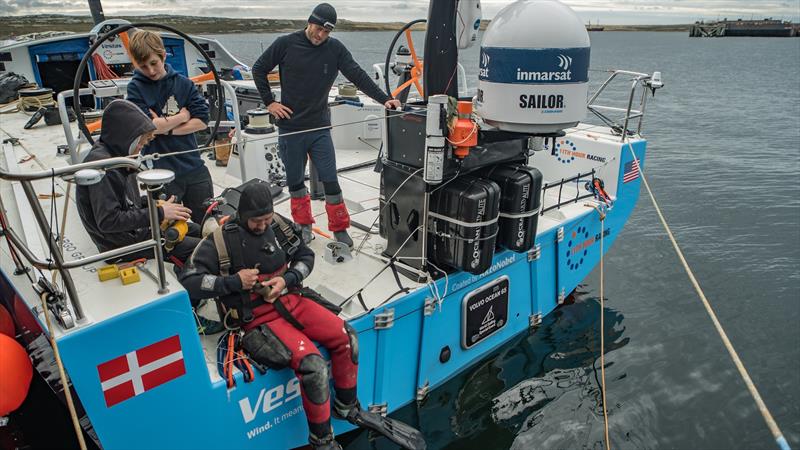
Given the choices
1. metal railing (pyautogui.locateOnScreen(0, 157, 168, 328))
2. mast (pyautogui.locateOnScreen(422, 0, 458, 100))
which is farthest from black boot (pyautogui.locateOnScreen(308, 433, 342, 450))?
mast (pyautogui.locateOnScreen(422, 0, 458, 100))

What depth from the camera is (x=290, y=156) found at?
4.60 m

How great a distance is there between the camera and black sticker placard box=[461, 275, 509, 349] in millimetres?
4473

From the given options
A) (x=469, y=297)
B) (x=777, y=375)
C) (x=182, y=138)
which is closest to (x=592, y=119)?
(x=777, y=375)

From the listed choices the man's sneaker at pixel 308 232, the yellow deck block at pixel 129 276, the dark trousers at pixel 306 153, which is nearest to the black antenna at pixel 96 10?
the dark trousers at pixel 306 153

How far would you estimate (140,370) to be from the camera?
8.82 ft

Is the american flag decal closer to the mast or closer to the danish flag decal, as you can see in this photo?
the mast

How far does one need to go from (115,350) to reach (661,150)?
48.1 feet

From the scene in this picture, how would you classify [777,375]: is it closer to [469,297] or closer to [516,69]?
[469,297]

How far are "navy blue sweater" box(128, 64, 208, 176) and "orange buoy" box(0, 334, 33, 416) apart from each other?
4.89 ft

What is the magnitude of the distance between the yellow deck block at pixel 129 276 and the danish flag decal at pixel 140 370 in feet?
1.15

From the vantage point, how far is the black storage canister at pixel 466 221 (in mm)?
3885

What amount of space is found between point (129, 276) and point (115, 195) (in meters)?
0.44

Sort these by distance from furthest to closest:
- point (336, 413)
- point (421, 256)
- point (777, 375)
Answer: point (777, 375) → point (421, 256) → point (336, 413)

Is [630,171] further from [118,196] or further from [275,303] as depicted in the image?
[118,196]
